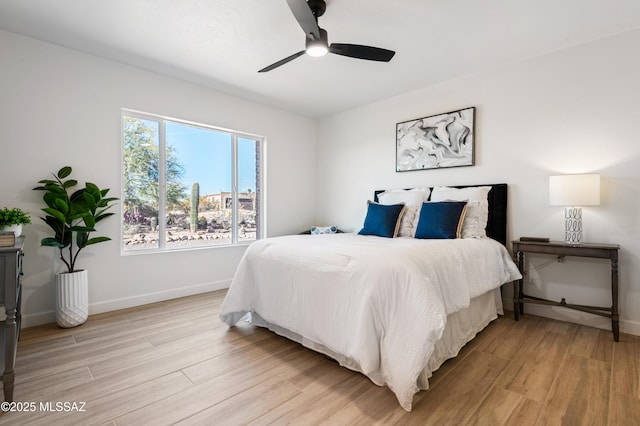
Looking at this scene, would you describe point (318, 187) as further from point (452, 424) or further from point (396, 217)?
point (452, 424)

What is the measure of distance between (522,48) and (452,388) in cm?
307

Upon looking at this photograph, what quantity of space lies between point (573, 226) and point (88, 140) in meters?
4.66

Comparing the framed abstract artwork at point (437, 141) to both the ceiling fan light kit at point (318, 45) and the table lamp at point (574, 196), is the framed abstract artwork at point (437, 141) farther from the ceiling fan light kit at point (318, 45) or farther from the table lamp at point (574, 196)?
the ceiling fan light kit at point (318, 45)

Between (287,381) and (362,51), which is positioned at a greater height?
(362,51)

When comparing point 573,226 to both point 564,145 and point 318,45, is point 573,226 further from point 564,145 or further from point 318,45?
point 318,45

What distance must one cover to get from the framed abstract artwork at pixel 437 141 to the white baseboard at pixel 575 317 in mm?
1651

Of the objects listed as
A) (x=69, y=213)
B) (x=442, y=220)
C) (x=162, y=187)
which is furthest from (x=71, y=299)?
(x=442, y=220)

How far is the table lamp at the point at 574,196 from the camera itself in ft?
8.02

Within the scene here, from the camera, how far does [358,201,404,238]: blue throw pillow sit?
3215 millimetres

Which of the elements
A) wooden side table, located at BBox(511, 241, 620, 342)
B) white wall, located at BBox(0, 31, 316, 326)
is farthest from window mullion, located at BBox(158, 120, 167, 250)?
wooden side table, located at BBox(511, 241, 620, 342)

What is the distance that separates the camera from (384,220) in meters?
3.27

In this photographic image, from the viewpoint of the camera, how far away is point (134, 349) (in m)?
2.24

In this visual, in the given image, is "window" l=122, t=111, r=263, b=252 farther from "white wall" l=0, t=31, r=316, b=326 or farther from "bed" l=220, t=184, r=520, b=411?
"bed" l=220, t=184, r=520, b=411

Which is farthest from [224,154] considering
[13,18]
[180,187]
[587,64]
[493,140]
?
[587,64]
